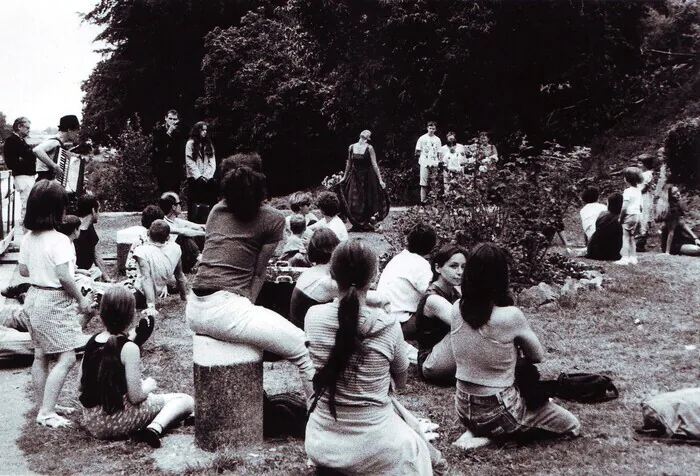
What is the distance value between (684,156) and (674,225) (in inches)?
73.8

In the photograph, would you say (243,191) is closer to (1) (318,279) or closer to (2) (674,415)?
(1) (318,279)

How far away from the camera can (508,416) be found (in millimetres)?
4922

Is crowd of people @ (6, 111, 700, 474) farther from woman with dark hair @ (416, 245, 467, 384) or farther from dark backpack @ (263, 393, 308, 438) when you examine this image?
dark backpack @ (263, 393, 308, 438)

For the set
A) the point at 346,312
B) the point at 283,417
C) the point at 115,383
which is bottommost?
the point at 283,417

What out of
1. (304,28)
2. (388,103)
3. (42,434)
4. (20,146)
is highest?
(304,28)

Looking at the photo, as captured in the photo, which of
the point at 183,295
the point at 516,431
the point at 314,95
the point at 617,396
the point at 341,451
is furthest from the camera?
the point at 314,95

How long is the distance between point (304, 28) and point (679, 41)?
34.7 feet

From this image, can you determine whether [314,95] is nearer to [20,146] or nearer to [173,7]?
[173,7]

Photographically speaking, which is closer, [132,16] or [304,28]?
[304,28]

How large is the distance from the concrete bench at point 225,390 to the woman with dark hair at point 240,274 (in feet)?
0.27

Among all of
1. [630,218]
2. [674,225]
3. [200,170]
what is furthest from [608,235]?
[200,170]

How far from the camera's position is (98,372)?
5.17 m

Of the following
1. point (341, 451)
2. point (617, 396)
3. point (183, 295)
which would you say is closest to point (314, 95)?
point (183, 295)

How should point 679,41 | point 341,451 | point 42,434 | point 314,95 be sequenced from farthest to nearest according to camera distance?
1. point 314,95
2. point 679,41
3. point 42,434
4. point 341,451
